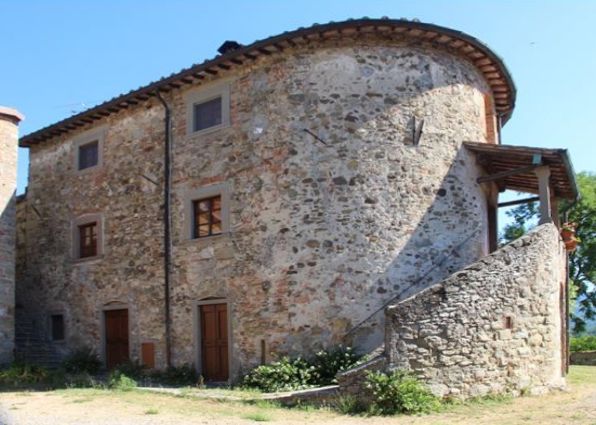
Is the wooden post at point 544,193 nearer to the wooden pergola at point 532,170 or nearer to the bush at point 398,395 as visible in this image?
the wooden pergola at point 532,170

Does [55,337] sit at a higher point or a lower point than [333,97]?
lower

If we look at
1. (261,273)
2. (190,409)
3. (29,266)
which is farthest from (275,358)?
(29,266)

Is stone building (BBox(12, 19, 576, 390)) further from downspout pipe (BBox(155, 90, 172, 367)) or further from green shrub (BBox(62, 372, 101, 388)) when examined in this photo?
green shrub (BBox(62, 372, 101, 388))

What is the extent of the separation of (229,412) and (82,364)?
23.3 feet

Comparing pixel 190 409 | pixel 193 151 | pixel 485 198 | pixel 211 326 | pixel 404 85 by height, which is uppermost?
pixel 404 85

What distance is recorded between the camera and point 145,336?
51.3 feet

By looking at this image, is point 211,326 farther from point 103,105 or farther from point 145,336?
point 103,105

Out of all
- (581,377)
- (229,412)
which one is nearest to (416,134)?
(229,412)

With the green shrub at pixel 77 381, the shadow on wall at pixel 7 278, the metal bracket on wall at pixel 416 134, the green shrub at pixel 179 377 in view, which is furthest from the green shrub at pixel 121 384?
the metal bracket on wall at pixel 416 134

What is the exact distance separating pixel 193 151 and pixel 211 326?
3863 millimetres

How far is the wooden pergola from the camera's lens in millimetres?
13062

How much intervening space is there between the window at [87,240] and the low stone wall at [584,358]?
51.0ft

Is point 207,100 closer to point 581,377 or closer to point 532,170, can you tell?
point 532,170

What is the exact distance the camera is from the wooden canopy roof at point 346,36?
44.1 ft
